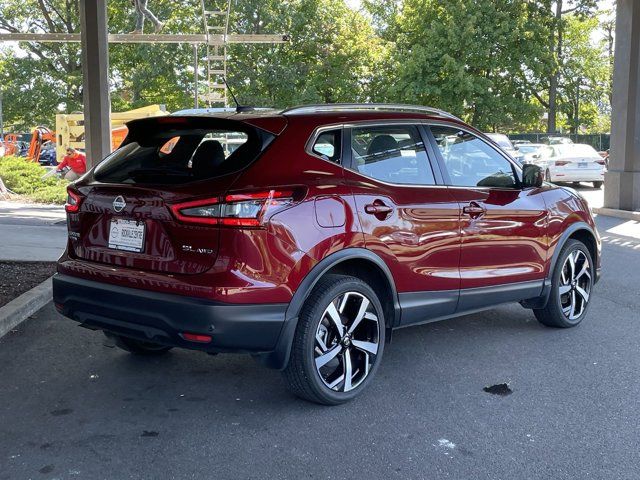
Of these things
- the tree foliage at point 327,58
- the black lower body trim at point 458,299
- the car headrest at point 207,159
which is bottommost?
the black lower body trim at point 458,299

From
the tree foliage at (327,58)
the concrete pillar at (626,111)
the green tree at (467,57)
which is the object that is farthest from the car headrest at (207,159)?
the green tree at (467,57)

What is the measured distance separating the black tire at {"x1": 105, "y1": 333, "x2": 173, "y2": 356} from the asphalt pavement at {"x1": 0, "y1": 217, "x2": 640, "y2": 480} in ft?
0.25

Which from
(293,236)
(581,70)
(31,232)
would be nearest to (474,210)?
(293,236)

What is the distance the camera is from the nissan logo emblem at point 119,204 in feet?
13.9

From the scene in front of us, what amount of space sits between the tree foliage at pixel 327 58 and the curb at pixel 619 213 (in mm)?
22764

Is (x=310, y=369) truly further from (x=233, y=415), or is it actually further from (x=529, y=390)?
(x=529, y=390)

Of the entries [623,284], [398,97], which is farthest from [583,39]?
[623,284]

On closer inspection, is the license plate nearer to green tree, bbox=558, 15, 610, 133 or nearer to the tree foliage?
the tree foliage

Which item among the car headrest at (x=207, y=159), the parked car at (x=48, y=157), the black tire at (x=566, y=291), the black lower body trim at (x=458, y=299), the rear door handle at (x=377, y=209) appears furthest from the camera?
the parked car at (x=48, y=157)

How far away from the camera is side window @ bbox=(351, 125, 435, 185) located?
4.68 meters

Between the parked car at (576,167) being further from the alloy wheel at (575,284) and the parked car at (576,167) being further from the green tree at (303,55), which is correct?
the alloy wheel at (575,284)

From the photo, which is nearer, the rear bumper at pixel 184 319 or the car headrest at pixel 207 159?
the rear bumper at pixel 184 319

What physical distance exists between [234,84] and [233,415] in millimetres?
33821

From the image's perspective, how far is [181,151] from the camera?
4742mm
